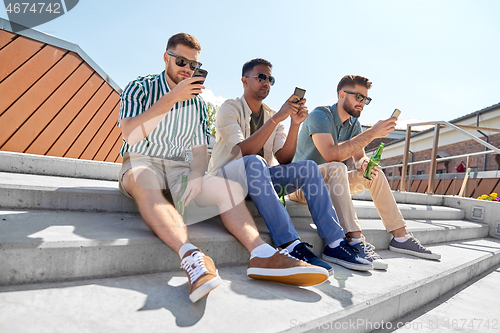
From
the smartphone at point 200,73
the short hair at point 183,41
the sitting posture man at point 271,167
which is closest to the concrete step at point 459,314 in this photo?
the sitting posture man at point 271,167

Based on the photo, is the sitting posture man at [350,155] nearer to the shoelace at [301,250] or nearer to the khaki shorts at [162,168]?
the shoelace at [301,250]

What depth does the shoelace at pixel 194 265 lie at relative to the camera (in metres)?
1.14

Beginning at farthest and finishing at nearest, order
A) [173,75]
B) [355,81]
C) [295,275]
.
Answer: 1. [355,81]
2. [173,75]
3. [295,275]

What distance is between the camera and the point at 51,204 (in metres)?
1.59

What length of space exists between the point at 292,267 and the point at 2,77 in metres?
3.21

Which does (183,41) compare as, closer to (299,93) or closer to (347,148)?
(299,93)

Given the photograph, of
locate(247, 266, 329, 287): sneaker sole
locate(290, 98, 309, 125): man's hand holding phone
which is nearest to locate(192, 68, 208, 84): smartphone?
locate(290, 98, 309, 125): man's hand holding phone

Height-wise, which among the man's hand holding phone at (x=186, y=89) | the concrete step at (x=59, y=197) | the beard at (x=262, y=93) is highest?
the beard at (x=262, y=93)

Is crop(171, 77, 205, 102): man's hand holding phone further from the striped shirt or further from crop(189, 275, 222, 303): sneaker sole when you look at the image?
crop(189, 275, 222, 303): sneaker sole

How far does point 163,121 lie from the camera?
5.77ft

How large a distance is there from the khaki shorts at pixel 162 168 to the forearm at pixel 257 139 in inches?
15.4

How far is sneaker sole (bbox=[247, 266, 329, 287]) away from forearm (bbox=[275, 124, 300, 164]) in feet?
3.49

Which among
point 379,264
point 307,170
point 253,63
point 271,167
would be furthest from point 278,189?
point 253,63

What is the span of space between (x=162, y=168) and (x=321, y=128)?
1.26 meters
